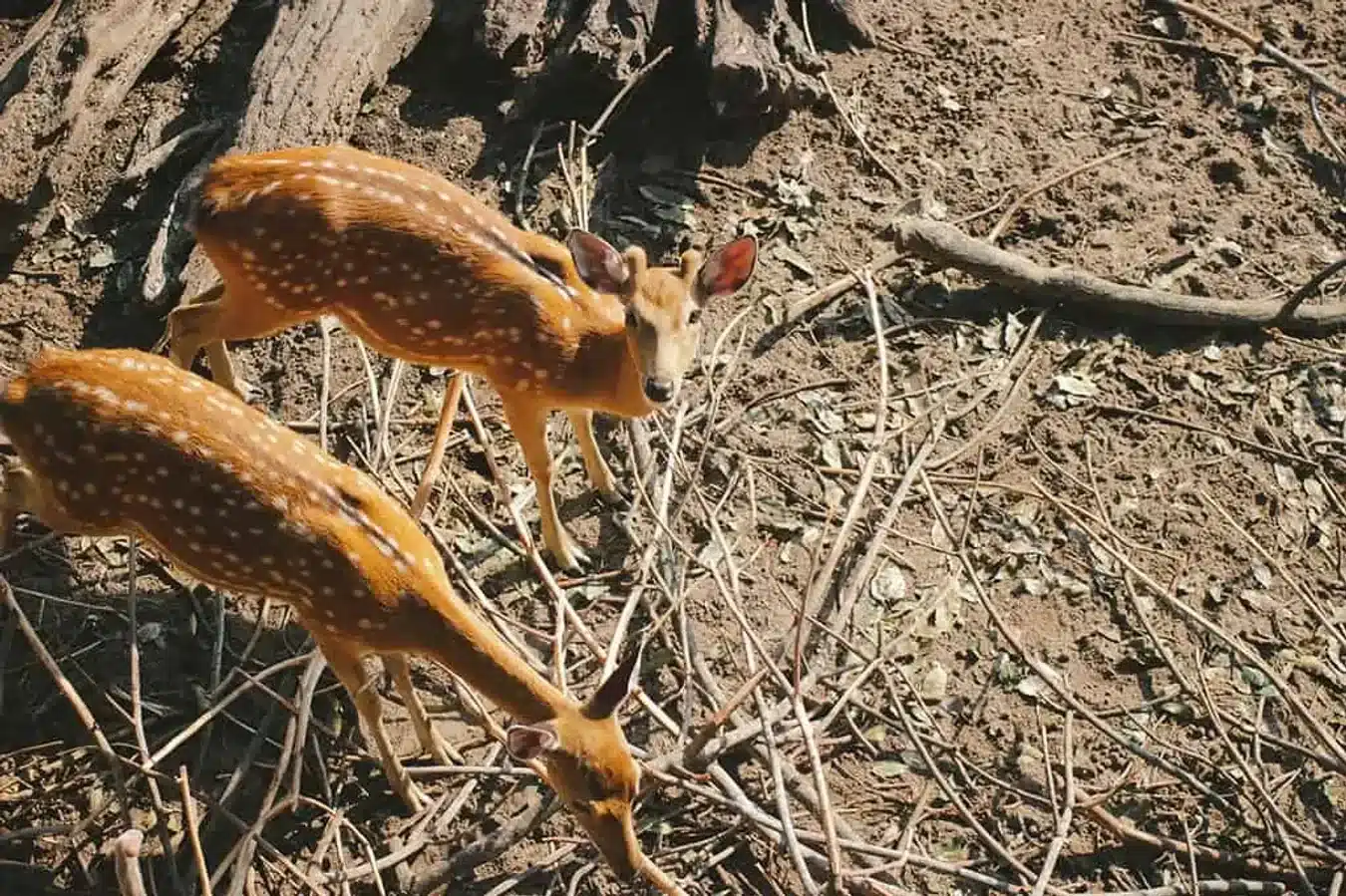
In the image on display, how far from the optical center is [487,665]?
3.94 metres

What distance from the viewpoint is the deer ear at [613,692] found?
367 centimetres

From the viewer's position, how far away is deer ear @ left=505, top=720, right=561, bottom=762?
354 centimetres

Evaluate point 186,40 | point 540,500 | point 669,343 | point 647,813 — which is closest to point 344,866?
point 647,813

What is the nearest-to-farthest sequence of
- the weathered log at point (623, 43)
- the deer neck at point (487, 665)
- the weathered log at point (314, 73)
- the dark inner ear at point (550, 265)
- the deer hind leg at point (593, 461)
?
the deer neck at point (487, 665) < the dark inner ear at point (550, 265) < the deer hind leg at point (593, 461) < the weathered log at point (314, 73) < the weathered log at point (623, 43)

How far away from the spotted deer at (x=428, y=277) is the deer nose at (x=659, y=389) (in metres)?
0.19

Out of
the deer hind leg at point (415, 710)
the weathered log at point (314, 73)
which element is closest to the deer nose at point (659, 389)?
the deer hind leg at point (415, 710)

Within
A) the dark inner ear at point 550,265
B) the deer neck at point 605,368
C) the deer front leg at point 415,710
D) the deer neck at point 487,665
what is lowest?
the deer front leg at point 415,710

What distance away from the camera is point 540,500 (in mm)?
4977

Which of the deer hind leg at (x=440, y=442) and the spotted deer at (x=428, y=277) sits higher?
the spotted deer at (x=428, y=277)

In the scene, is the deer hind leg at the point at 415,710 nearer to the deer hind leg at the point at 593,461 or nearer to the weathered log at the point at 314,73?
the deer hind leg at the point at 593,461

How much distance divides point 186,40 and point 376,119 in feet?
2.96

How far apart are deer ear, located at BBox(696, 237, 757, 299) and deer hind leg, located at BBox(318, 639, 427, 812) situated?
1593mm

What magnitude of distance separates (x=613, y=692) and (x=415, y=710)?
0.85 m

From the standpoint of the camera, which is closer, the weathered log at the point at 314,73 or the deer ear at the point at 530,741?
the deer ear at the point at 530,741
